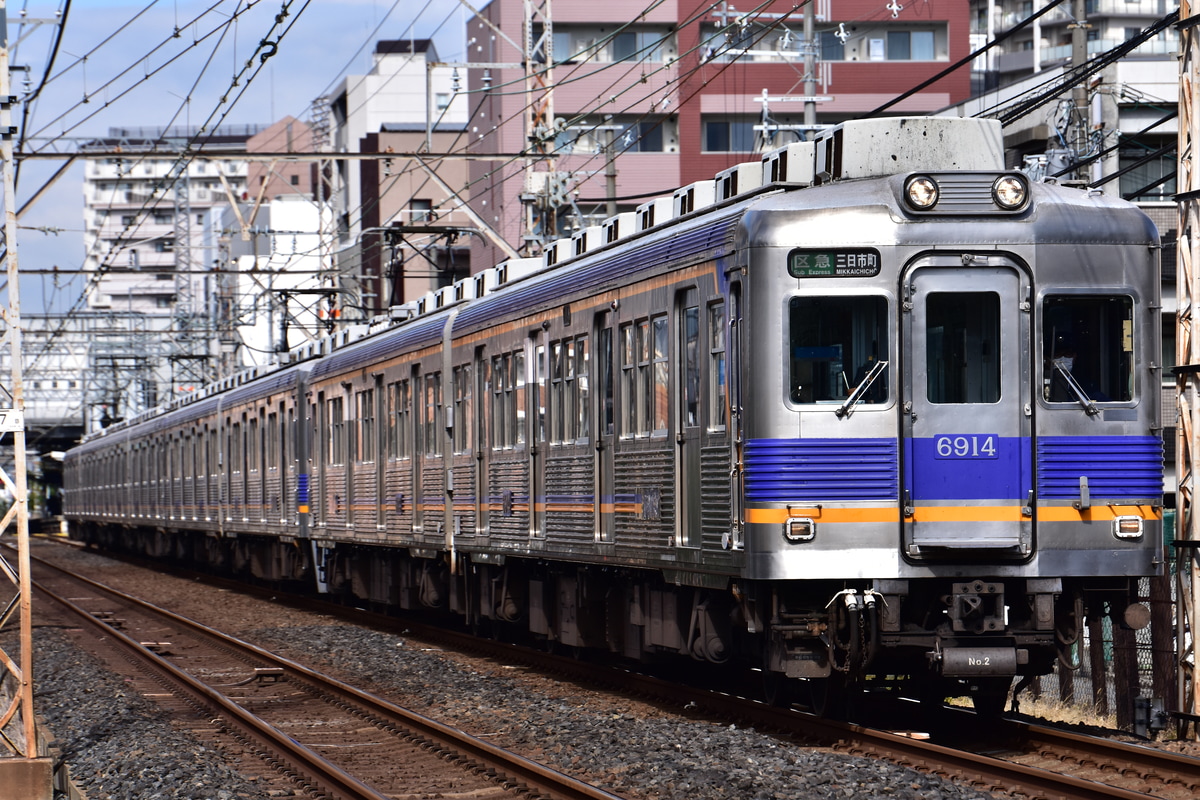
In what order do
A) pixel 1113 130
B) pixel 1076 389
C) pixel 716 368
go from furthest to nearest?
pixel 1113 130 → pixel 716 368 → pixel 1076 389

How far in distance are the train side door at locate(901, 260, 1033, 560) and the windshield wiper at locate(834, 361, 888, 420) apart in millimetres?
147

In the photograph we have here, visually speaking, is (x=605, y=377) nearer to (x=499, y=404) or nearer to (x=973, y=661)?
(x=499, y=404)

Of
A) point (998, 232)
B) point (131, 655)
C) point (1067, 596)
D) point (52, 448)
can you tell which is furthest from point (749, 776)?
point (52, 448)

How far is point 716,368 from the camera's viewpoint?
35.3ft

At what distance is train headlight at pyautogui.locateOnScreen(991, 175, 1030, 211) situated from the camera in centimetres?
1005

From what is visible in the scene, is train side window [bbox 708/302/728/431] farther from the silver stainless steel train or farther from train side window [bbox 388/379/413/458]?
train side window [bbox 388/379/413/458]

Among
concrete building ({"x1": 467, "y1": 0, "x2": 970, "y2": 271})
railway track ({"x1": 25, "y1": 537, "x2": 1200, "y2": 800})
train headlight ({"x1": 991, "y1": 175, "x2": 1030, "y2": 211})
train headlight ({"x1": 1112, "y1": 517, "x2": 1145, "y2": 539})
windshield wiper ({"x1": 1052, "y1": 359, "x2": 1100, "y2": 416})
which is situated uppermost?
concrete building ({"x1": 467, "y1": 0, "x2": 970, "y2": 271})

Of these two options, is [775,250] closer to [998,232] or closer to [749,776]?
[998,232]

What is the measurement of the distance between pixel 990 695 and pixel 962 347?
2040 mm

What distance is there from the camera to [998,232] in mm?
10023

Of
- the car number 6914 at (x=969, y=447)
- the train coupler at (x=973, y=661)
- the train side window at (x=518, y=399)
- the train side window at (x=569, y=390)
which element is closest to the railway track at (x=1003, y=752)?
the train coupler at (x=973, y=661)

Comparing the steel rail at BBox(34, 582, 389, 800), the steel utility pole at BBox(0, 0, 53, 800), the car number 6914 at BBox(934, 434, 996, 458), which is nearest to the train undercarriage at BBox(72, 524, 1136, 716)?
the car number 6914 at BBox(934, 434, 996, 458)

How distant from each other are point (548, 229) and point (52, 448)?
78.3 metres

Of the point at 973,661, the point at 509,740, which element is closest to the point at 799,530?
the point at 973,661
